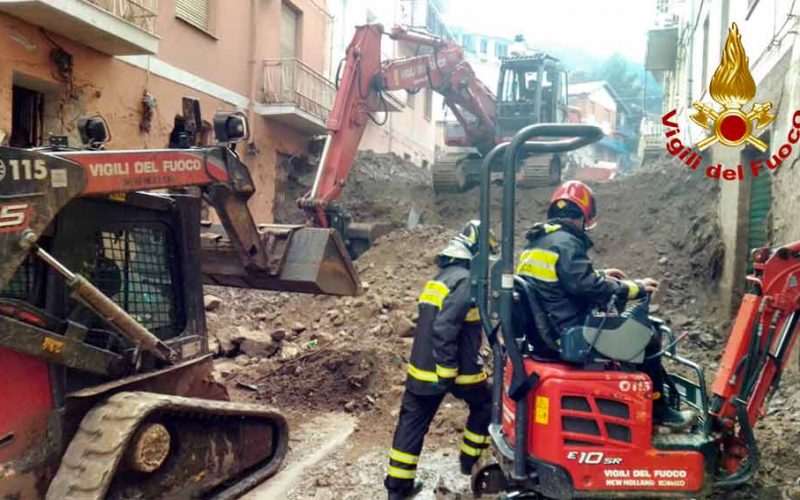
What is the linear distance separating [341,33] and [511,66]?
6.15 metres

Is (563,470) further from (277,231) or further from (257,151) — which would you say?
(257,151)

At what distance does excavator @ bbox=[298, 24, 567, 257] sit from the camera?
1087cm

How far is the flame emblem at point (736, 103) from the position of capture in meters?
6.68

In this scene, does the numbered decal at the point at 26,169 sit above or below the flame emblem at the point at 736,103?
below

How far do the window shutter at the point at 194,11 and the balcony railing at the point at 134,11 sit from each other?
1536 mm

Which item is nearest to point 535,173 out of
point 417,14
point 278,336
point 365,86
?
point 365,86

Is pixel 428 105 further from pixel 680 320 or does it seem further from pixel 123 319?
pixel 123 319

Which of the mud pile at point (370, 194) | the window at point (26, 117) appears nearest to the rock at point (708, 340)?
the mud pile at point (370, 194)

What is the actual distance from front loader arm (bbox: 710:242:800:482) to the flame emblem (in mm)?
3183

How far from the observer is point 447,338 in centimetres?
444

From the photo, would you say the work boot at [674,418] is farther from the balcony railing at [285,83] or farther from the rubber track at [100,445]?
the balcony railing at [285,83]

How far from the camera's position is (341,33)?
63.0 feet

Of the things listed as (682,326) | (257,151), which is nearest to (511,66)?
(257,151)

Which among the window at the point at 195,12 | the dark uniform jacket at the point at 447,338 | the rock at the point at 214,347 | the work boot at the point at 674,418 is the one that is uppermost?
the window at the point at 195,12
